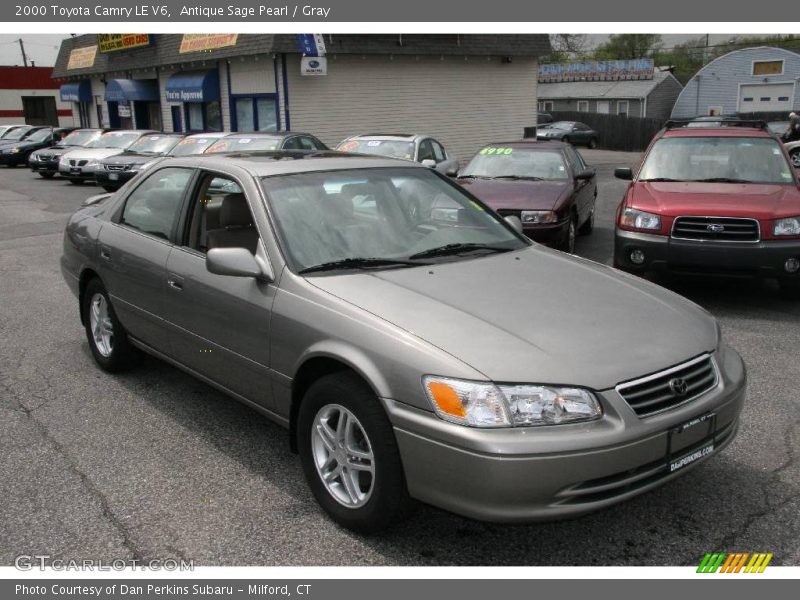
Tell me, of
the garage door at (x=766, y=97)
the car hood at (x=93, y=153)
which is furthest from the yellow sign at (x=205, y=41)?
the garage door at (x=766, y=97)

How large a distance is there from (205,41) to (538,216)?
64.0ft

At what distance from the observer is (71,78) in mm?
37812

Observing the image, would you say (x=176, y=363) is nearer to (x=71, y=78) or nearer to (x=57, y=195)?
(x=57, y=195)

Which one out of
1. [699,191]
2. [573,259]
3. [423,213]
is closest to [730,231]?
[699,191]

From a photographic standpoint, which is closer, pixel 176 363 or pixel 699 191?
pixel 176 363

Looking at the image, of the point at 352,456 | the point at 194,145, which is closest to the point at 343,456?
the point at 352,456

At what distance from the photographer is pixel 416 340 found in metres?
3.06

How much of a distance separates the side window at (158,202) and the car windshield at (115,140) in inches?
666

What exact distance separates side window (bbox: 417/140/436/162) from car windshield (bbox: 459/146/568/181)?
3051 mm

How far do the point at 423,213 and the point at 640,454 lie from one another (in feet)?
6.38

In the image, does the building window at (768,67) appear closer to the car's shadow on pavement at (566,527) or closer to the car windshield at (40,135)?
the car windshield at (40,135)

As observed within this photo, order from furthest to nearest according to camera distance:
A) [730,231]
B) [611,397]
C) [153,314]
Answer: [730,231]
[153,314]
[611,397]

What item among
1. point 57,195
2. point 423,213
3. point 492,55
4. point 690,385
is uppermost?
point 492,55

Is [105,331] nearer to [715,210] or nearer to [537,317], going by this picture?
[537,317]
